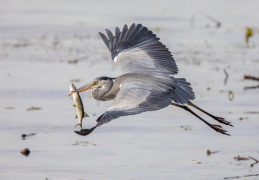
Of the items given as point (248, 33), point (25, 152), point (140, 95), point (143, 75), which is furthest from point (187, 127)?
point (248, 33)

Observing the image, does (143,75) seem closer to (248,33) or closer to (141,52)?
(141,52)

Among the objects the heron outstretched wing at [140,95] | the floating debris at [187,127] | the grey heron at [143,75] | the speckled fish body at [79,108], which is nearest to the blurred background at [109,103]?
the floating debris at [187,127]

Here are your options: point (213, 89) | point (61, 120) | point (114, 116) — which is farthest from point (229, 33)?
point (114, 116)

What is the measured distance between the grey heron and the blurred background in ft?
2.04

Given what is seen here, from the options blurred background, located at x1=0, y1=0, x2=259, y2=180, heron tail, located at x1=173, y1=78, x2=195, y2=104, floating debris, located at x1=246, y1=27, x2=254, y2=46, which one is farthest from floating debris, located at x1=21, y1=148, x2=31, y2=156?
floating debris, located at x1=246, y1=27, x2=254, y2=46

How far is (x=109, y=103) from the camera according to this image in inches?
364

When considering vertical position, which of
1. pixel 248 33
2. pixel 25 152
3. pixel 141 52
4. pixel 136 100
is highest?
pixel 248 33

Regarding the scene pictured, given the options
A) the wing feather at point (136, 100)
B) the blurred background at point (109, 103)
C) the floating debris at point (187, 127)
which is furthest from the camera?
the floating debris at point (187, 127)

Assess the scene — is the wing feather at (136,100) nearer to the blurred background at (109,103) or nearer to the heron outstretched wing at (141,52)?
the heron outstretched wing at (141,52)

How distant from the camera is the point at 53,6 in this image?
49.7 feet

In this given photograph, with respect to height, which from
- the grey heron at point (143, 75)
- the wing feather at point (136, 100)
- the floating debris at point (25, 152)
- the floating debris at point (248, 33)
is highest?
the floating debris at point (248, 33)

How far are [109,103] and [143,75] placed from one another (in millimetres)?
2704

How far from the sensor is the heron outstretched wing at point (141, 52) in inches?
262

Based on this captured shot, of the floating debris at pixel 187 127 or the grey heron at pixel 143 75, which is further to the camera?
the floating debris at pixel 187 127
